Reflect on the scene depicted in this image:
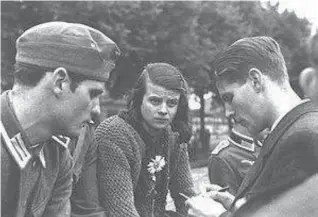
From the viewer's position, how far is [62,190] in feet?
11.2

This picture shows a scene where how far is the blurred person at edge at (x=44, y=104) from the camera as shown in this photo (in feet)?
9.55

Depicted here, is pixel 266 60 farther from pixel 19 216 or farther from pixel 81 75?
pixel 19 216

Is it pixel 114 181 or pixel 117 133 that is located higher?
pixel 117 133

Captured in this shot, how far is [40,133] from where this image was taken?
3031 millimetres

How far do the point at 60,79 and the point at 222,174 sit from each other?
6.07ft

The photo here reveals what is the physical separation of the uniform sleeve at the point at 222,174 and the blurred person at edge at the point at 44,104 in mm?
1527

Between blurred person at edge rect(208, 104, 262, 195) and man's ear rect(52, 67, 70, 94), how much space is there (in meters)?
1.74

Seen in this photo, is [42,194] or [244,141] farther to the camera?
[244,141]

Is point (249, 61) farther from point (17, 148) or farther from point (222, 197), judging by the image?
point (17, 148)

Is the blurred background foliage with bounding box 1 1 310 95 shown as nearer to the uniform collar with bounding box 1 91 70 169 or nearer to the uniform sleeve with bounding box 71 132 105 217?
the uniform sleeve with bounding box 71 132 105 217

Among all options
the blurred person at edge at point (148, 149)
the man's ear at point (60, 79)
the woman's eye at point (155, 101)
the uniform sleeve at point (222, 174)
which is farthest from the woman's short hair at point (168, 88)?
the man's ear at point (60, 79)

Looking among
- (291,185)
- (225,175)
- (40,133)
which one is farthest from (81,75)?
(225,175)

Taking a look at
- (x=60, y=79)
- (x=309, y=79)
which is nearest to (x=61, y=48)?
(x=60, y=79)

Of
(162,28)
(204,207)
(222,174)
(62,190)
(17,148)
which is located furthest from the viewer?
(162,28)
